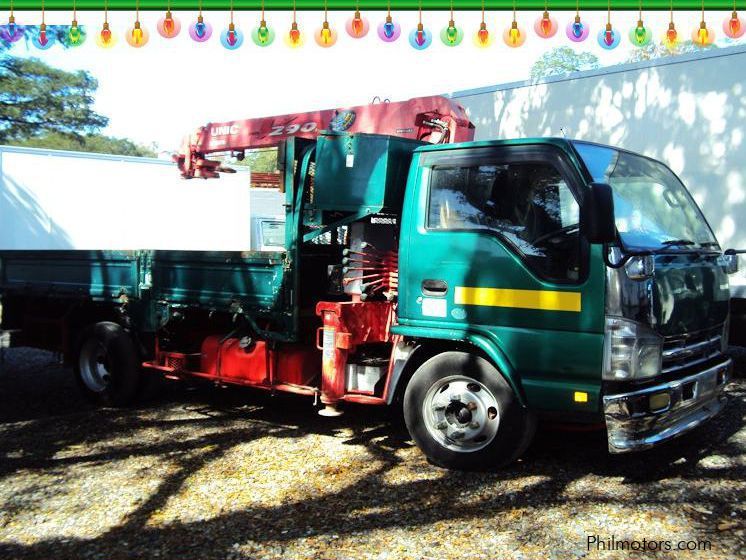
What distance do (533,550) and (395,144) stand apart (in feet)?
9.56

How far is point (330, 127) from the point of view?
268 inches

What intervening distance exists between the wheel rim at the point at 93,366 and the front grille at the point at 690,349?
5.40 m

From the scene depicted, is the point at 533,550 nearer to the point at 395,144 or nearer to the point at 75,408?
the point at 395,144

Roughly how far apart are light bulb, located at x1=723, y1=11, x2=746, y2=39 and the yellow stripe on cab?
12.0ft

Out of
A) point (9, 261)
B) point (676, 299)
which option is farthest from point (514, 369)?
point (9, 261)

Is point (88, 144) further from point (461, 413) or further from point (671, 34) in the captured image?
point (461, 413)

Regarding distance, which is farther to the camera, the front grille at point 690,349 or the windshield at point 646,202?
the windshield at point 646,202

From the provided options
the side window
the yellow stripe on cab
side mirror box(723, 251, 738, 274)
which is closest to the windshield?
side mirror box(723, 251, 738, 274)

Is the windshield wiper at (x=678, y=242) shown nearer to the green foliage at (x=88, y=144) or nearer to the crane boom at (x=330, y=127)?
the crane boom at (x=330, y=127)

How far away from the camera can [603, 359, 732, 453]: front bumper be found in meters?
4.11

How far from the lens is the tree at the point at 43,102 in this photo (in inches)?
1009

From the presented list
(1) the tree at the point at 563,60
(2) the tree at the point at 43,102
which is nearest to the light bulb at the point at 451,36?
(2) the tree at the point at 43,102

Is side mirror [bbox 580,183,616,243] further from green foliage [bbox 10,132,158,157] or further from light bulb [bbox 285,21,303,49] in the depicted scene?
green foliage [bbox 10,132,158,157]

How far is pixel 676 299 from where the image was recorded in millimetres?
4355
